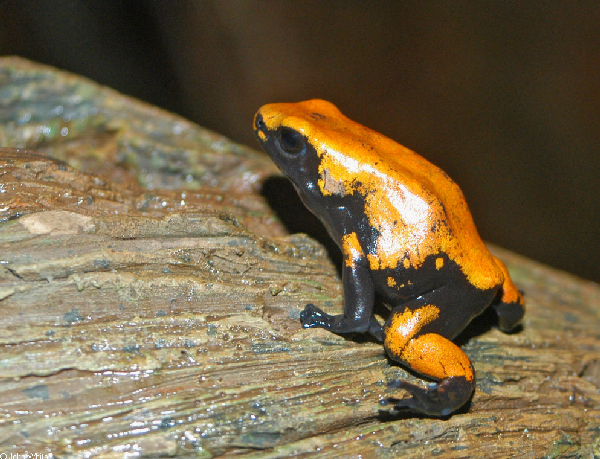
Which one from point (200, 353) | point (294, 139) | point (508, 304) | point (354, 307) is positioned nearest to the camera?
→ point (200, 353)

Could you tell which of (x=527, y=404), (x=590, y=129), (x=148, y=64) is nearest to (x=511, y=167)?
(x=590, y=129)

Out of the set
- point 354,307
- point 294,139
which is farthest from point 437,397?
point 294,139

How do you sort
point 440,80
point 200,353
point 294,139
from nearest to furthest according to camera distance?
point 200,353 → point 294,139 → point 440,80

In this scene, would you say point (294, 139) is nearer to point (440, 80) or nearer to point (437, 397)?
point (437, 397)

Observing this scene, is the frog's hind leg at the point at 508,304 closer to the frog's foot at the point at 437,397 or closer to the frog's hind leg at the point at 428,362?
the frog's hind leg at the point at 428,362

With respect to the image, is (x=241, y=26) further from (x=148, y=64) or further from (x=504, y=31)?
(x=504, y=31)

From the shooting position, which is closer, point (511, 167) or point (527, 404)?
point (527, 404)
